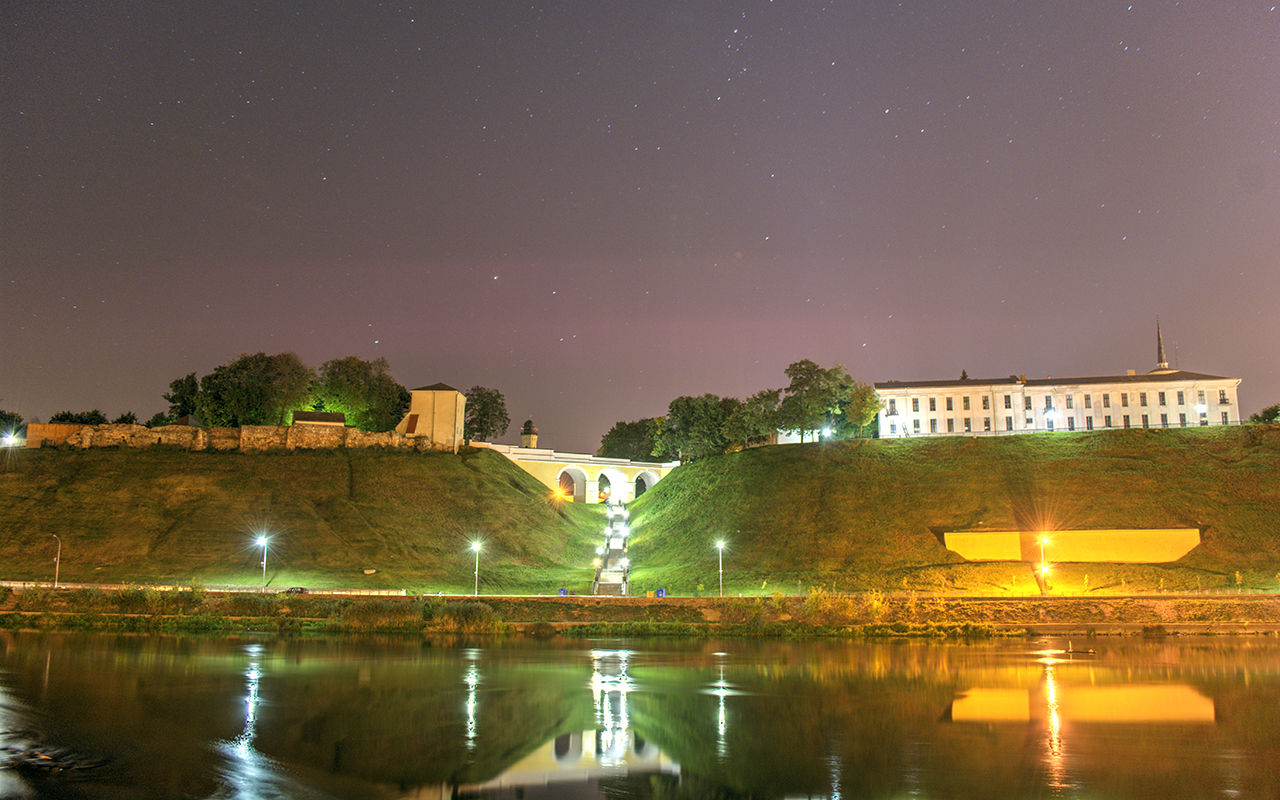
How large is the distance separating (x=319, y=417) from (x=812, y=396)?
152 feet

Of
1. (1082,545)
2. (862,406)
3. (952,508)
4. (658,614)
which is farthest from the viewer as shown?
(862,406)

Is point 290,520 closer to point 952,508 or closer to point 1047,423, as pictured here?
point 952,508

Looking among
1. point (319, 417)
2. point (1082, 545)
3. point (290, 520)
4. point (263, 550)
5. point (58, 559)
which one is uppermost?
point (319, 417)

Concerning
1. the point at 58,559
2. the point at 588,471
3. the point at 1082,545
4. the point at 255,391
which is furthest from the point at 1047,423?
the point at 58,559

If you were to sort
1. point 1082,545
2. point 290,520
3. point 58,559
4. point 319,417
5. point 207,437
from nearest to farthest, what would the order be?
point 58,559
point 1082,545
point 290,520
point 207,437
point 319,417

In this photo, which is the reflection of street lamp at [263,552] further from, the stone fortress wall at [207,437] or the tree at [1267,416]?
the tree at [1267,416]

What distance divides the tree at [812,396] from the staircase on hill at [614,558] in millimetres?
18821

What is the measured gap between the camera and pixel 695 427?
8375 cm

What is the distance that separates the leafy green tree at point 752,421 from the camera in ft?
267

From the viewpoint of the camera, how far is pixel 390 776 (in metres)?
13.5

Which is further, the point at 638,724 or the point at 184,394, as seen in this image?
the point at 184,394

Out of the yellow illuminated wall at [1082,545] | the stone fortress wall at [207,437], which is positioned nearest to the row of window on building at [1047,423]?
the yellow illuminated wall at [1082,545]

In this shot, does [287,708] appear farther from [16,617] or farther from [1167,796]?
[16,617]

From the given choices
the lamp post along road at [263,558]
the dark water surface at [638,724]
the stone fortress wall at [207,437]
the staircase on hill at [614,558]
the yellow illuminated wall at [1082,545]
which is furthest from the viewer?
the stone fortress wall at [207,437]
